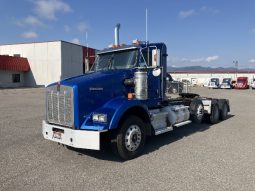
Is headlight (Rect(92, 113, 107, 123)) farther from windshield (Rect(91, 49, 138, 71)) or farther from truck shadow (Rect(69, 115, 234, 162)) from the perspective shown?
windshield (Rect(91, 49, 138, 71))

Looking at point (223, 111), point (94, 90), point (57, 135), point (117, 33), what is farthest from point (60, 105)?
point (223, 111)

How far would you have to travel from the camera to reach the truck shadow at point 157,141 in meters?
6.78

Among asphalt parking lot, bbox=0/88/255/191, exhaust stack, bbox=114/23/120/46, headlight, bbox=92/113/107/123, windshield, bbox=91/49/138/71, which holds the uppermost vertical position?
exhaust stack, bbox=114/23/120/46

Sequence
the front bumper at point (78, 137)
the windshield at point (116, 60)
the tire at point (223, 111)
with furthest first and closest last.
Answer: the tire at point (223, 111) < the windshield at point (116, 60) < the front bumper at point (78, 137)

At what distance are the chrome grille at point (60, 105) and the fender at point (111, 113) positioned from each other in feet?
1.32

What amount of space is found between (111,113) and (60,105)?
4.12 feet

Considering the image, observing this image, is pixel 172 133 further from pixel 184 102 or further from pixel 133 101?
pixel 133 101

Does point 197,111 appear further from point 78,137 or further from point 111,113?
point 78,137

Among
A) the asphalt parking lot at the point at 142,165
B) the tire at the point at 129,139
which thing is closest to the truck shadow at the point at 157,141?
the asphalt parking lot at the point at 142,165

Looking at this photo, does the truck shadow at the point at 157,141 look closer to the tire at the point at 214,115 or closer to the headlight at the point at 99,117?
the tire at the point at 214,115

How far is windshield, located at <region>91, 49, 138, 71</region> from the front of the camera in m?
7.42

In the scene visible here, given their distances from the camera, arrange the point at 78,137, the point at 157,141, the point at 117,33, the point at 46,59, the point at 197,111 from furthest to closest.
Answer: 1. the point at 46,59
2. the point at 197,111
3. the point at 117,33
4. the point at 157,141
5. the point at 78,137

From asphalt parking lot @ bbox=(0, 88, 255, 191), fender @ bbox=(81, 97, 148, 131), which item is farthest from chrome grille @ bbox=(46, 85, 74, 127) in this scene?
asphalt parking lot @ bbox=(0, 88, 255, 191)

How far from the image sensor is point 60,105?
6312 millimetres
